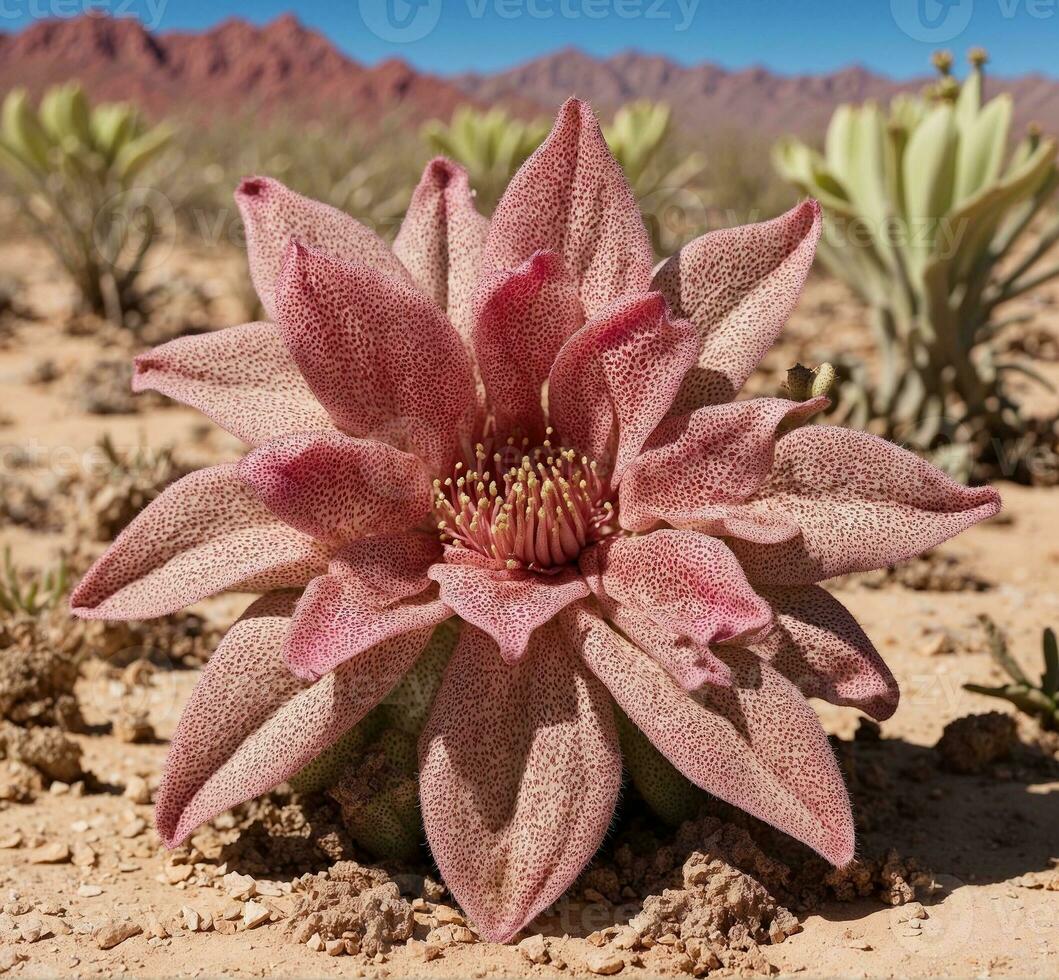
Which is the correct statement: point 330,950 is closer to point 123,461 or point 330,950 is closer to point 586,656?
point 586,656

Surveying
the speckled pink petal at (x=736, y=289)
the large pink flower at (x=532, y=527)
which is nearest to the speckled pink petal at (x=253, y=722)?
the large pink flower at (x=532, y=527)

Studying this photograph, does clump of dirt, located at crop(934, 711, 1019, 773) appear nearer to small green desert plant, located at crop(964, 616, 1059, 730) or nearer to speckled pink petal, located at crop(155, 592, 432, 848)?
small green desert plant, located at crop(964, 616, 1059, 730)

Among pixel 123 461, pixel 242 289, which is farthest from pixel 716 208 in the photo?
pixel 123 461

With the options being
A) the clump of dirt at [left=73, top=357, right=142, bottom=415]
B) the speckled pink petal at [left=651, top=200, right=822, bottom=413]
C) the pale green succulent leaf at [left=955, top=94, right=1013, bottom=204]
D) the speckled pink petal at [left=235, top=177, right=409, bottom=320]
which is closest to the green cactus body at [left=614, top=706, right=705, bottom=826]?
the speckled pink petal at [left=651, top=200, right=822, bottom=413]

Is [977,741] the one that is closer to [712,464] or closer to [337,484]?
[712,464]

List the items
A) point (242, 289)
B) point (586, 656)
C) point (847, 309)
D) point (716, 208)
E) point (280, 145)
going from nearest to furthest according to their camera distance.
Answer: point (586, 656) → point (242, 289) → point (847, 309) → point (716, 208) → point (280, 145)

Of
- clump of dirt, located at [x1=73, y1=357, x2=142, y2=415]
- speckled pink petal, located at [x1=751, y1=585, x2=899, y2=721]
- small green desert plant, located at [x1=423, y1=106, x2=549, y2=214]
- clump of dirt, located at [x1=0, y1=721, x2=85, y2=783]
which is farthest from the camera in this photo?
small green desert plant, located at [x1=423, y1=106, x2=549, y2=214]

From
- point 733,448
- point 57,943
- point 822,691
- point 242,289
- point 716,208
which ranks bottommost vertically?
point 57,943

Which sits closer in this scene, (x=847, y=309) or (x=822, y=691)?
(x=822, y=691)
